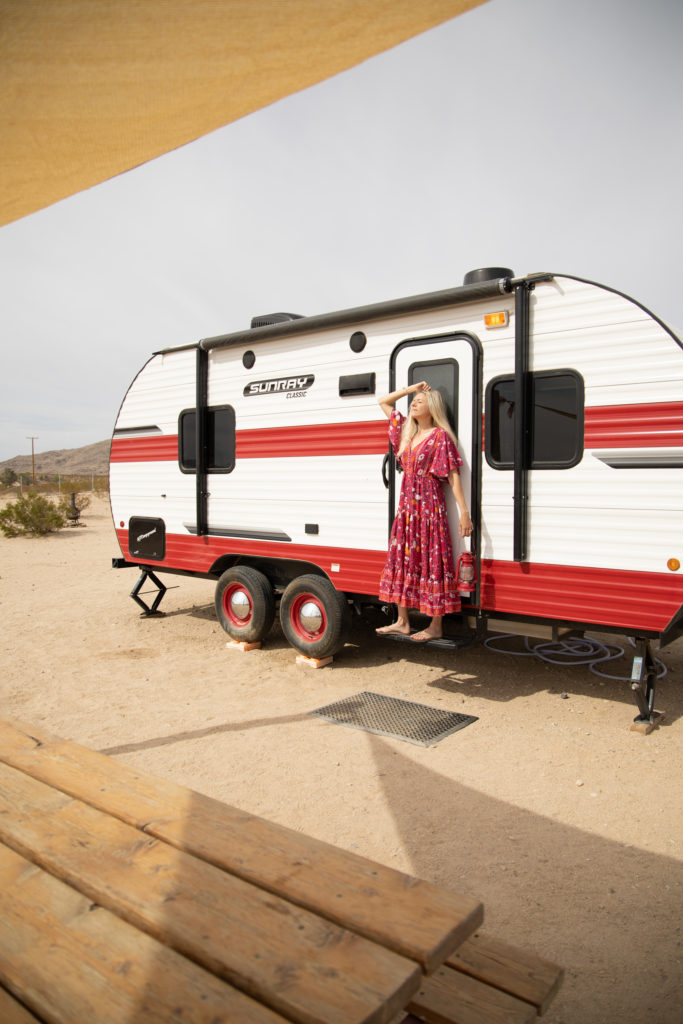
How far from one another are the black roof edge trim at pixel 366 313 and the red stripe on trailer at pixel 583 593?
1.91m

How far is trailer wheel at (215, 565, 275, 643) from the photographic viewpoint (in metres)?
6.55

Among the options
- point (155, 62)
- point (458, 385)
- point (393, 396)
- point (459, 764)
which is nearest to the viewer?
point (155, 62)

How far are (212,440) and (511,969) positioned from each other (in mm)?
5933

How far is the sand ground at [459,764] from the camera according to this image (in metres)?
2.71

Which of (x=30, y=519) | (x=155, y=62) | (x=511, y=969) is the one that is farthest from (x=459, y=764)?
(x=30, y=519)

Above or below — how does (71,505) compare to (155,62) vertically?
below

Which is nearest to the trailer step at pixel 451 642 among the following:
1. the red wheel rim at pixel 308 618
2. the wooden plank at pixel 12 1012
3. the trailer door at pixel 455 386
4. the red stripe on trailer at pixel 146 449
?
the trailer door at pixel 455 386

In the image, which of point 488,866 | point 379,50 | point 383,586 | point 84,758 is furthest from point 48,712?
point 379,50

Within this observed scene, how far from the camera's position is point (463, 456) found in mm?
5105

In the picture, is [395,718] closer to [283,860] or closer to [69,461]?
[283,860]

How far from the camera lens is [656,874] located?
3.04 meters

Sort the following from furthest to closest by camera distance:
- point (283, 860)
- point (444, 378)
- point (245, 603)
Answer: point (245, 603)
point (444, 378)
point (283, 860)

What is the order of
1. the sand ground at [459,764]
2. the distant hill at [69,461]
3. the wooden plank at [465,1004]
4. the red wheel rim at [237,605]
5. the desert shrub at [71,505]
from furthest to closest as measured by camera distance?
the distant hill at [69,461], the desert shrub at [71,505], the red wheel rim at [237,605], the sand ground at [459,764], the wooden plank at [465,1004]

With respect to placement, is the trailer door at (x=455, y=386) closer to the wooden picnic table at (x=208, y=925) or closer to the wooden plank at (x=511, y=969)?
the wooden plank at (x=511, y=969)
